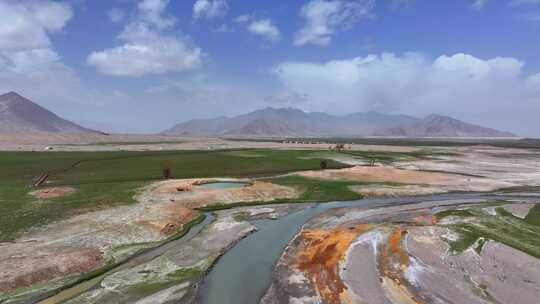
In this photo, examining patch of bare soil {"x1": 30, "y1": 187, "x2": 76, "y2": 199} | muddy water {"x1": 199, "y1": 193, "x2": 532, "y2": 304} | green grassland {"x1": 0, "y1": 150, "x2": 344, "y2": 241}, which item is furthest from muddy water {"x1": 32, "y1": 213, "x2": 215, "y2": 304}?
patch of bare soil {"x1": 30, "y1": 187, "x2": 76, "y2": 199}

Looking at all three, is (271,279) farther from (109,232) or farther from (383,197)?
(383,197)

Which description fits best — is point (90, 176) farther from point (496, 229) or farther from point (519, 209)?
point (519, 209)

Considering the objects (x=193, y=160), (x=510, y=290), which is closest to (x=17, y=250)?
(x=510, y=290)

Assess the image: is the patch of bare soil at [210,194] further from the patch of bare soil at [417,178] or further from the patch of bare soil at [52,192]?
the patch of bare soil at [417,178]

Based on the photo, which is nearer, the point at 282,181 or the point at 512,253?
the point at 512,253

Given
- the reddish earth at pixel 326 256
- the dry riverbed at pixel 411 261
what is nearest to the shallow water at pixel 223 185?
the dry riverbed at pixel 411 261

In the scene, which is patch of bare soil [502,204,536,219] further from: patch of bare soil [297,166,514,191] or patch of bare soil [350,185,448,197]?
patch of bare soil [297,166,514,191]
